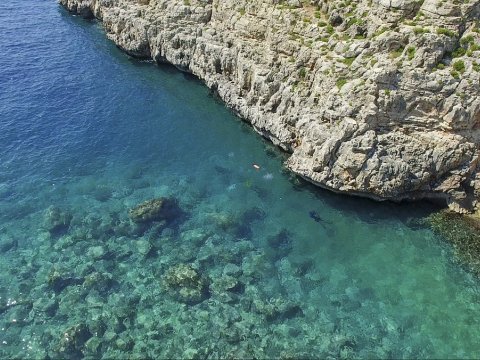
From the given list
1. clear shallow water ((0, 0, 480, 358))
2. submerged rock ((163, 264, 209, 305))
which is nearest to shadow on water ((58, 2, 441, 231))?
clear shallow water ((0, 0, 480, 358))

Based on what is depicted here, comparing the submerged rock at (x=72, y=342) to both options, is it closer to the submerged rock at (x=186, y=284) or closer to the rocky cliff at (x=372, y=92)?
the submerged rock at (x=186, y=284)

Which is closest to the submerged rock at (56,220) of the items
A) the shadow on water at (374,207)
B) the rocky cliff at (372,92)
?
the rocky cliff at (372,92)

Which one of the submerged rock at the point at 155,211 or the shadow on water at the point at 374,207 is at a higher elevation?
the shadow on water at the point at 374,207

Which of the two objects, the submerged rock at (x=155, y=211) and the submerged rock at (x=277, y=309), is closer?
the submerged rock at (x=277, y=309)

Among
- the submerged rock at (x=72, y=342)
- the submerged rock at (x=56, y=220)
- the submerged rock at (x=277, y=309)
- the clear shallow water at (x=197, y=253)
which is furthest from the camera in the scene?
the submerged rock at (x=56, y=220)

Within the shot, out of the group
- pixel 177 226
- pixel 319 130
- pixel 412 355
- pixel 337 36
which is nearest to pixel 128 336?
pixel 177 226

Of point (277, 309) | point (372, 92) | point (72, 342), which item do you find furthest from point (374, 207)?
point (72, 342)

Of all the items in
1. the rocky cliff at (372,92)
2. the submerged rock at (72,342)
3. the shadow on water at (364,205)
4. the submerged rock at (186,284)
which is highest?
the rocky cliff at (372,92)
